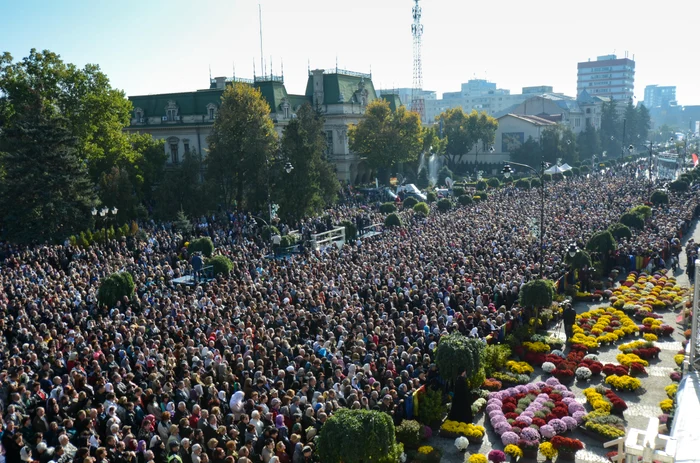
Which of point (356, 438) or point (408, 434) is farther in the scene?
point (408, 434)

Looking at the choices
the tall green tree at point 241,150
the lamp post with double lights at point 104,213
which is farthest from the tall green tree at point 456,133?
the lamp post with double lights at point 104,213

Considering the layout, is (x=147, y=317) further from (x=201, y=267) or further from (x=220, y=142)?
(x=220, y=142)

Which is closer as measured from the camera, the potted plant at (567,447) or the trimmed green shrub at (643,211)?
the potted plant at (567,447)

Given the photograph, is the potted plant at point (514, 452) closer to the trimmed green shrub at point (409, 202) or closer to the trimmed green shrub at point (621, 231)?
the trimmed green shrub at point (621, 231)

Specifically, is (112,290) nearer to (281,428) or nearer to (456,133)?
(281,428)

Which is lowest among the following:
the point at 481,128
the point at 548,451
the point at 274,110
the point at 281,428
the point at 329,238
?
the point at 548,451

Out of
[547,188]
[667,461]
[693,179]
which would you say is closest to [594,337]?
[667,461]

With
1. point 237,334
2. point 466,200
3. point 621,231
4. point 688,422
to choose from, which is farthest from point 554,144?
point 688,422
